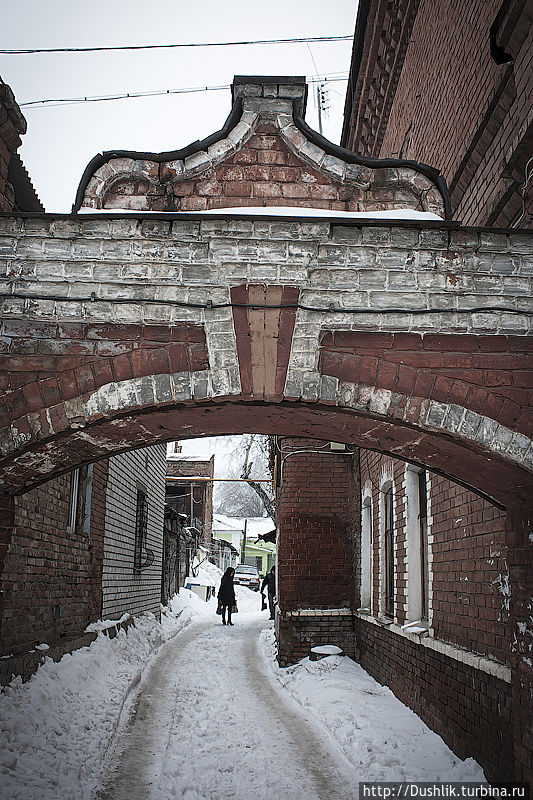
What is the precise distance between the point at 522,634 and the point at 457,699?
65.0 inches

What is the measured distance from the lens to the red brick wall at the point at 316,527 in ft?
36.0

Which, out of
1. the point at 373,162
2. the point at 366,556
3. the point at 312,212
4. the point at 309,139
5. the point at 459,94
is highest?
the point at 459,94

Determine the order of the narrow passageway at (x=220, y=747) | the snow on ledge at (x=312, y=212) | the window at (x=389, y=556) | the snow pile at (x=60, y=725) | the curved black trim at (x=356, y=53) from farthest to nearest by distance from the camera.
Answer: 1. the curved black trim at (x=356, y=53)
2. the window at (x=389, y=556)
3. the narrow passageway at (x=220, y=747)
4. the snow pile at (x=60, y=725)
5. the snow on ledge at (x=312, y=212)

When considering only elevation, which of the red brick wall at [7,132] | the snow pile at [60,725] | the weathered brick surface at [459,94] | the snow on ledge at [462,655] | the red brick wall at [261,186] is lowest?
the snow pile at [60,725]

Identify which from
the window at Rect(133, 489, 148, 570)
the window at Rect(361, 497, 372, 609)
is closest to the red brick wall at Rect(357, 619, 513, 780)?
the window at Rect(361, 497, 372, 609)

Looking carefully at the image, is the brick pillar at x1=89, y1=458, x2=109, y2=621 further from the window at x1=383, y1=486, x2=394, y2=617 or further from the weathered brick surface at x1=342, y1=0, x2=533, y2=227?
the weathered brick surface at x1=342, y1=0, x2=533, y2=227

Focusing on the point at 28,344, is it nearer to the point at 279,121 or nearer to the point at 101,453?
the point at 101,453

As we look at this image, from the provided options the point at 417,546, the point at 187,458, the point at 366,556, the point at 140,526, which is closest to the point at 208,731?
the point at 417,546

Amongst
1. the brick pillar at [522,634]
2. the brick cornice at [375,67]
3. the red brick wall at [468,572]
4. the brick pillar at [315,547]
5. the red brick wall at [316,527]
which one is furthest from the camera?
the red brick wall at [316,527]

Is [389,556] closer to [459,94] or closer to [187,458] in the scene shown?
[459,94]

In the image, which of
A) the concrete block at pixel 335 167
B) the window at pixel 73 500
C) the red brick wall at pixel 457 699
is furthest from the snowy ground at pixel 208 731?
the concrete block at pixel 335 167

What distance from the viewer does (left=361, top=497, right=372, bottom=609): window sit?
34.1ft

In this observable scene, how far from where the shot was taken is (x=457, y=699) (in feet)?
18.7

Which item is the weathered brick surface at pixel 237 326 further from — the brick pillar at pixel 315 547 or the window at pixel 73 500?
the brick pillar at pixel 315 547
